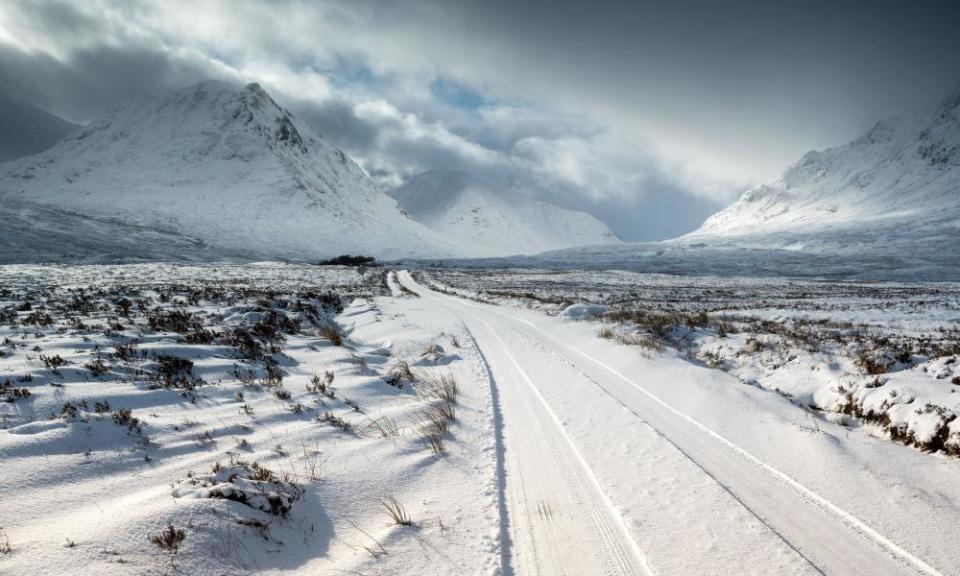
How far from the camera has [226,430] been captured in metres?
5.86

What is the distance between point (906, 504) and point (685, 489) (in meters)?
2.19

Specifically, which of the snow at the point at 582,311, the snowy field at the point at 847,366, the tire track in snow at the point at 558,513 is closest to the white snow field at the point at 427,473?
the tire track in snow at the point at 558,513

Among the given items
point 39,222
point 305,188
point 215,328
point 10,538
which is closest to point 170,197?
point 305,188

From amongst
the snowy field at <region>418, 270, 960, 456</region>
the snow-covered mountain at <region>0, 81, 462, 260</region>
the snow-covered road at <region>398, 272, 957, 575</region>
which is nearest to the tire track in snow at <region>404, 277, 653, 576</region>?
the snow-covered road at <region>398, 272, 957, 575</region>

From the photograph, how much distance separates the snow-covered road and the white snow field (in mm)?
24

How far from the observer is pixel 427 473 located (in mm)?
5379

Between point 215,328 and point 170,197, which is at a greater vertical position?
point 170,197

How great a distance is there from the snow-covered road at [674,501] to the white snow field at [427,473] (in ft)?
0.08

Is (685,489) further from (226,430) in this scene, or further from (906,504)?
(226,430)

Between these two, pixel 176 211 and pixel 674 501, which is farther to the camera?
pixel 176 211

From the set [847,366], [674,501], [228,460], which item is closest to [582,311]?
[847,366]

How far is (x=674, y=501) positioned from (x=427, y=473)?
9.21 ft

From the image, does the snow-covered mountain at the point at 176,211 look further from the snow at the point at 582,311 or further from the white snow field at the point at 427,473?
the white snow field at the point at 427,473

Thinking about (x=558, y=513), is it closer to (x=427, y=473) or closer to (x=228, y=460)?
(x=427, y=473)
